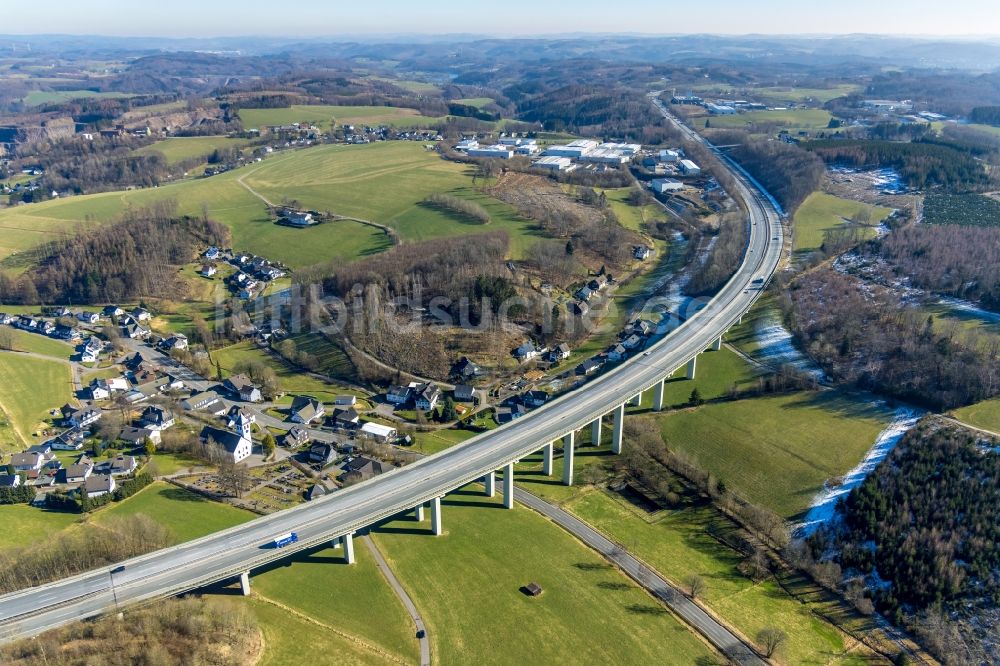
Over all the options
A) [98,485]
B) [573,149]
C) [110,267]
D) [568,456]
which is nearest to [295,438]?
[98,485]

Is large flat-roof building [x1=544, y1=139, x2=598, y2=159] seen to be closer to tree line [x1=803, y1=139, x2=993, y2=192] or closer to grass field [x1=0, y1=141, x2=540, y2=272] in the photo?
grass field [x1=0, y1=141, x2=540, y2=272]

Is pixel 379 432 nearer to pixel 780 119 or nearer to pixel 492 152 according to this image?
pixel 492 152

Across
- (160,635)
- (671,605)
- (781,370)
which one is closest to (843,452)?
(781,370)

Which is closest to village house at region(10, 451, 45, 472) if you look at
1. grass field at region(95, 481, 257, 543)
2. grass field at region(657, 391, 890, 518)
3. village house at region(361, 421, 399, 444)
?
grass field at region(95, 481, 257, 543)

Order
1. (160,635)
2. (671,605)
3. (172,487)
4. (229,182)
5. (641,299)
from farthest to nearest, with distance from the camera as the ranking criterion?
(229,182) → (641,299) → (172,487) → (671,605) → (160,635)

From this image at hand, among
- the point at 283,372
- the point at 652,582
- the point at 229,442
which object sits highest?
the point at 229,442

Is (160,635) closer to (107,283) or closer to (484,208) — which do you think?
(107,283)
